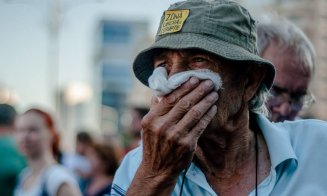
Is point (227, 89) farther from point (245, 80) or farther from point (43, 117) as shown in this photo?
point (43, 117)

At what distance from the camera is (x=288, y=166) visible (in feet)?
9.58

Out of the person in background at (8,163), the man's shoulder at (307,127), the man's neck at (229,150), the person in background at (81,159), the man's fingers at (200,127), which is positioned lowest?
the person in background at (81,159)

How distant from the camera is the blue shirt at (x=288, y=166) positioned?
284cm

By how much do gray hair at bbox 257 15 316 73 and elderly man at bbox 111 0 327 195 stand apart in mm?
867

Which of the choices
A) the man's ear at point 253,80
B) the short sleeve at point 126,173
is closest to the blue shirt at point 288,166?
the short sleeve at point 126,173

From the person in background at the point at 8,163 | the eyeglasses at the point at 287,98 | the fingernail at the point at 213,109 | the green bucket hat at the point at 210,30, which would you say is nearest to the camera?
the fingernail at the point at 213,109

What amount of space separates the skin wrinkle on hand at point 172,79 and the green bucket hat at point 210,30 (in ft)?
0.28

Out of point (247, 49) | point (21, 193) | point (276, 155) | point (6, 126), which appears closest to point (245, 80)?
point (247, 49)

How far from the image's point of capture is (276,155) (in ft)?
9.69

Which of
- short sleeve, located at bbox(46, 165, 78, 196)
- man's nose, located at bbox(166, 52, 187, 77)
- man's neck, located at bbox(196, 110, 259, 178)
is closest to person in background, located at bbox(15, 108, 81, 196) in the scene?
short sleeve, located at bbox(46, 165, 78, 196)

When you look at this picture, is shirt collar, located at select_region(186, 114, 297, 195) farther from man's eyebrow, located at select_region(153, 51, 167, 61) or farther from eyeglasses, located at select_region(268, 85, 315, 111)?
eyeglasses, located at select_region(268, 85, 315, 111)

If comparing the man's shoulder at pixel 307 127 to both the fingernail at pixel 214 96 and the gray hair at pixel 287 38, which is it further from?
the gray hair at pixel 287 38

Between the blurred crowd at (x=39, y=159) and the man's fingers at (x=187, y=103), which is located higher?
the man's fingers at (x=187, y=103)

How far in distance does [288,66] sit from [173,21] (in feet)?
3.95
